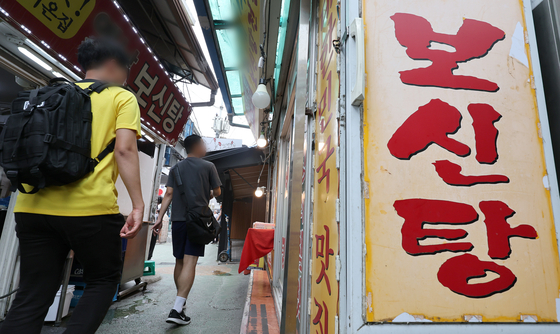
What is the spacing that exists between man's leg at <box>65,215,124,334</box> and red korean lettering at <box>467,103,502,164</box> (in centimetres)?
174

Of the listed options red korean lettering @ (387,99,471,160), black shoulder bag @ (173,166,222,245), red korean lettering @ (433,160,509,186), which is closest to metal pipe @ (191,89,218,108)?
black shoulder bag @ (173,166,222,245)

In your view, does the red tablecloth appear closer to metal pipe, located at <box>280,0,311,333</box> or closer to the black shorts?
the black shorts

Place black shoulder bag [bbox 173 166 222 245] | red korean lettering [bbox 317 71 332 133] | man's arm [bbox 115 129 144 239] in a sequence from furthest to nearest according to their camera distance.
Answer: black shoulder bag [bbox 173 166 222 245], red korean lettering [bbox 317 71 332 133], man's arm [bbox 115 129 144 239]

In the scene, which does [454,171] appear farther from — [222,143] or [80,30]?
[222,143]

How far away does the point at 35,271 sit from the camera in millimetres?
1180

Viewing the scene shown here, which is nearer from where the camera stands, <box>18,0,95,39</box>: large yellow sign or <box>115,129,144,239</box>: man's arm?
<box>115,129,144,239</box>: man's arm

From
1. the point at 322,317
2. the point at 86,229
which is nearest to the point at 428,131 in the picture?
the point at 322,317

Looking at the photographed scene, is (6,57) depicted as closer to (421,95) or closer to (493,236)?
(421,95)

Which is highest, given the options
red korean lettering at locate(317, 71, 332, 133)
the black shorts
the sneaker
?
red korean lettering at locate(317, 71, 332, 133)

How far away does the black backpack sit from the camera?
3.63ft

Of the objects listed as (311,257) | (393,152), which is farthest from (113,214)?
(393,152)

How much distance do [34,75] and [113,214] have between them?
8.34 ft

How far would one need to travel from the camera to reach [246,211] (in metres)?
12.0

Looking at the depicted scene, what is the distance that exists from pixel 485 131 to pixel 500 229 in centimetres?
44
